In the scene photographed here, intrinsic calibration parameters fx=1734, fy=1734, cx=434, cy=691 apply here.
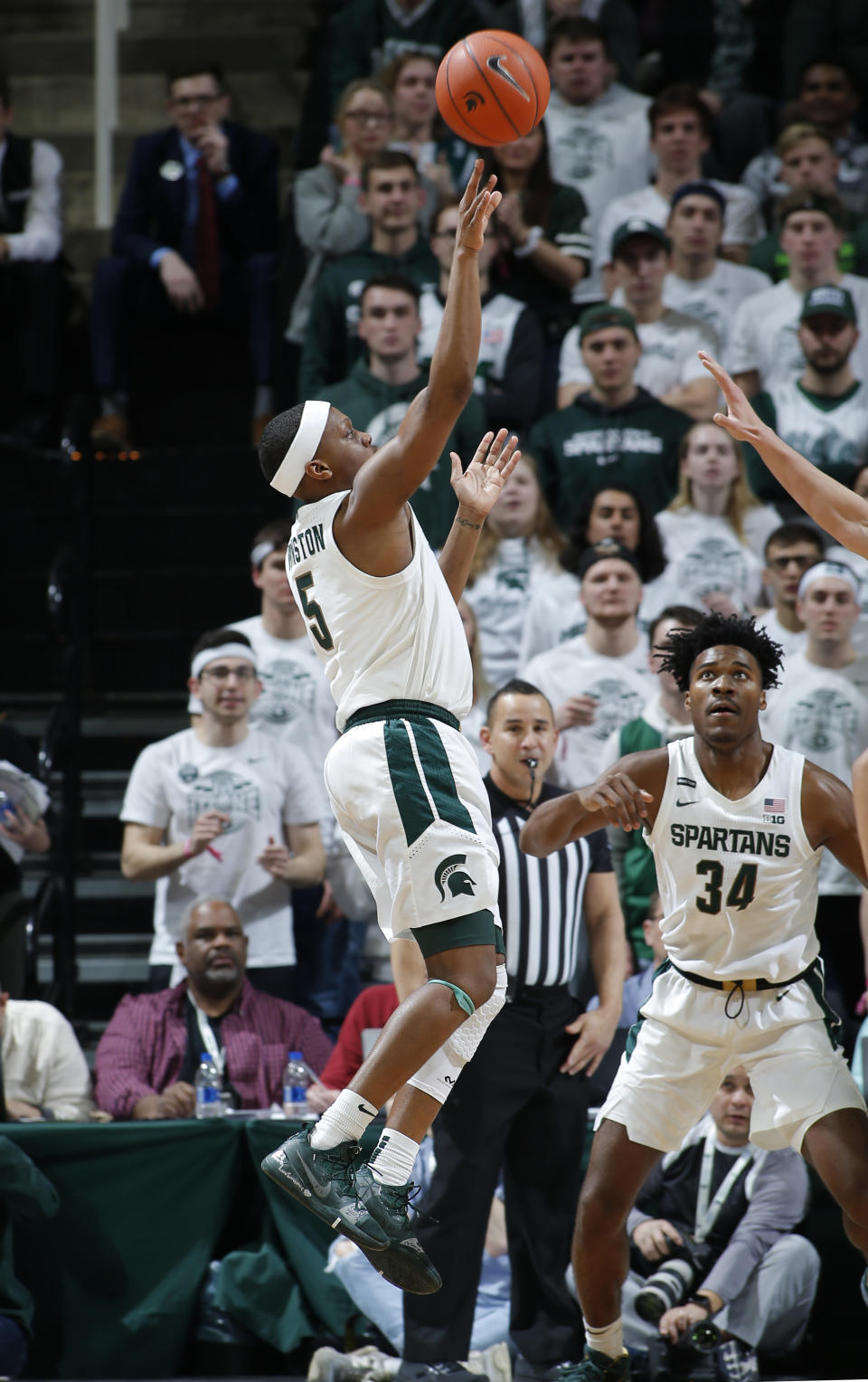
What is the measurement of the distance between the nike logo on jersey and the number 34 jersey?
2163mm

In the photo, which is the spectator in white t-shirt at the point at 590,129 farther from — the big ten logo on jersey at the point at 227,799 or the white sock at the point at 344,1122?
the white sock at the point at 344,1122

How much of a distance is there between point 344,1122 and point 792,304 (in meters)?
6.48

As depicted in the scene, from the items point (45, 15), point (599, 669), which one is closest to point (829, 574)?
point (599, 669)

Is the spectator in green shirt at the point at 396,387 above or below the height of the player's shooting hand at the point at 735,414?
above

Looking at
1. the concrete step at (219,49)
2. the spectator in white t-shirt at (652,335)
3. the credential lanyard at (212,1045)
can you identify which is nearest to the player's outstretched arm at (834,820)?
the credential lanyard at (212,1045)

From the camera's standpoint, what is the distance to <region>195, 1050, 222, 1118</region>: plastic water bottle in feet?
22.5

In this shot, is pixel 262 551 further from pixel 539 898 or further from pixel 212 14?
pixel 212 14

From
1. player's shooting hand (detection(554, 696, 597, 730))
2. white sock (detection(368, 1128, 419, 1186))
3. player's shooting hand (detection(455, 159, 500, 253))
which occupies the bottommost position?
white sock (detection(368, 1128, 419, 1186))

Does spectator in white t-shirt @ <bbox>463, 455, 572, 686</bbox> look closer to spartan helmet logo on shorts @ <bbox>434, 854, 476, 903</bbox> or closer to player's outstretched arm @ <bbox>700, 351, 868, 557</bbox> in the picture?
player's outstretched arm @ <bbox>700, 351, 868, 557</bbox>

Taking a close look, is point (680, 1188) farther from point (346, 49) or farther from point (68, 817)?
point (346, 49)

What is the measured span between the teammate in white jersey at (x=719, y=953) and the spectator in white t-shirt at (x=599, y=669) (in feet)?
7.65

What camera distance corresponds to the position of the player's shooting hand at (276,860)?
7.80 meters

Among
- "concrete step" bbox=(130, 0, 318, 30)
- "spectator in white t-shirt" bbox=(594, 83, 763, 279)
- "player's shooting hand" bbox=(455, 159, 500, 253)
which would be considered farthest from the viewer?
"concrete step" bbox=(130, 0, 318, 30)

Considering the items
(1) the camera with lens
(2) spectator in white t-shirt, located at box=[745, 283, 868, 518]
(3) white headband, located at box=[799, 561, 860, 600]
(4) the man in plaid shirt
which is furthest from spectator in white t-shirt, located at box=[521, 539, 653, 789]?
(1) the camera with lens
